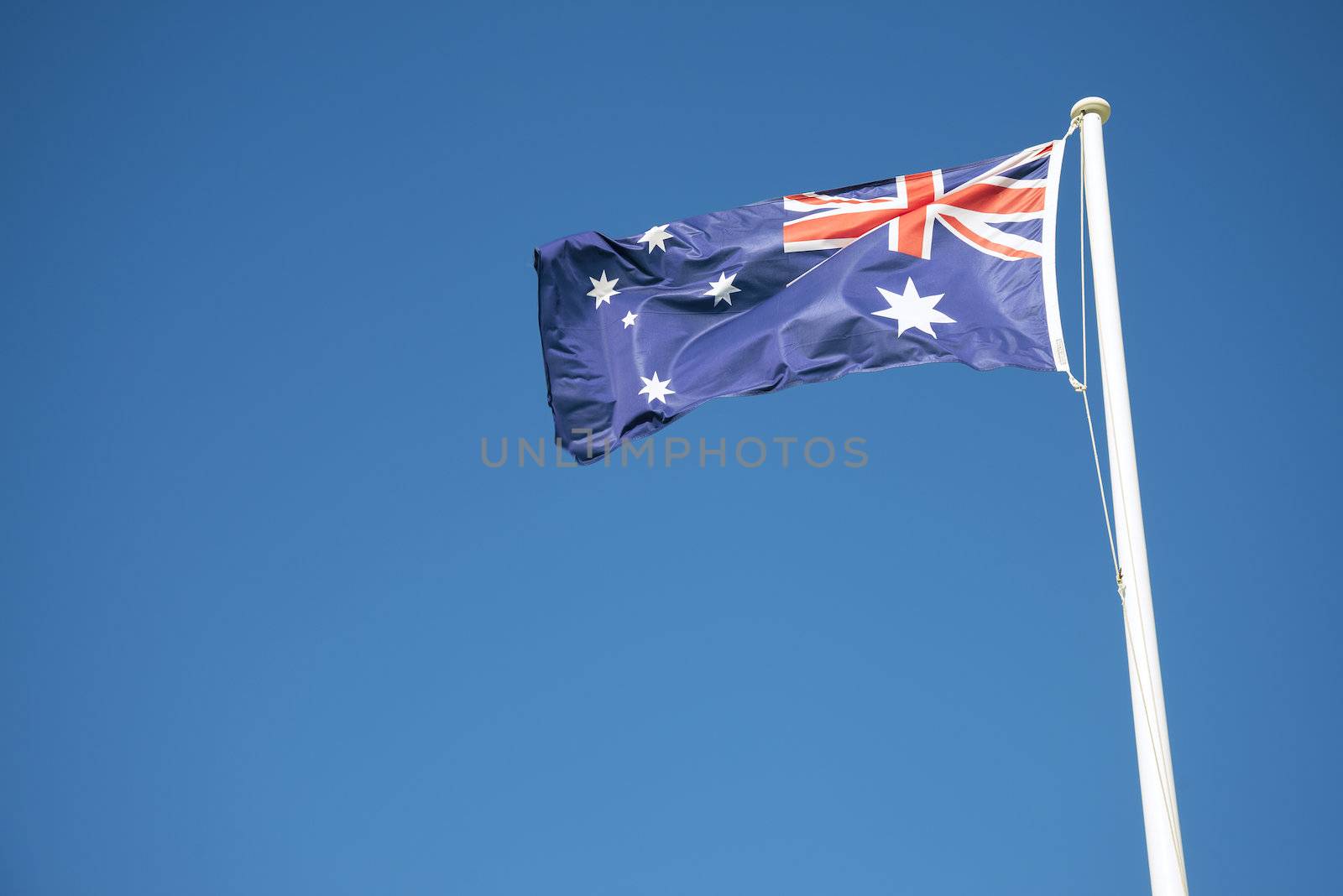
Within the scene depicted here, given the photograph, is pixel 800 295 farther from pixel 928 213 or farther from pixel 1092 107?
pixel 1092 107

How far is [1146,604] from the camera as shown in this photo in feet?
32.8

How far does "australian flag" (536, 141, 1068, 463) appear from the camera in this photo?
41.3ft

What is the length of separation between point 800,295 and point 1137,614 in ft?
17.4

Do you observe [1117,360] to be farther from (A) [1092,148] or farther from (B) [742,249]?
(B) [742,249]

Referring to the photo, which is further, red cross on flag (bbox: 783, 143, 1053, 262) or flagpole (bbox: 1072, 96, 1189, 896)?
red cross on flag (bbox: 783, 143, 1053, 262)

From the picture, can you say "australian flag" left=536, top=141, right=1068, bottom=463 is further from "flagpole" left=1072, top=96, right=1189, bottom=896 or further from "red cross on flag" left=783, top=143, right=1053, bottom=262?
"flagpole" left=1072, top=96, right=1189, bottom=896

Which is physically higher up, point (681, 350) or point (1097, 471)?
point (681, 350)

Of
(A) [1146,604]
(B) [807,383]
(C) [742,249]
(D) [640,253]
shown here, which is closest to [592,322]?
(D) [640,253]

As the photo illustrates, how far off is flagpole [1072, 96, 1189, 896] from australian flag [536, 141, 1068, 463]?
85cm

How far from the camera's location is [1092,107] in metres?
12.1

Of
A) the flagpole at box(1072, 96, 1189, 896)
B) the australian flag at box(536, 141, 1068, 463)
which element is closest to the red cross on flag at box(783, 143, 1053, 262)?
the australian flag at box(536, 141, 1068, 463)

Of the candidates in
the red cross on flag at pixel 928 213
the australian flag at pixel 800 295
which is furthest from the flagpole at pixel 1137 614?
the red cross on flag at pixel 928 213

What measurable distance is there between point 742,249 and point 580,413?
2405 millimetres

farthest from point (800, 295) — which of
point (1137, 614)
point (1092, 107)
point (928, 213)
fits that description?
point (1137, 614)
